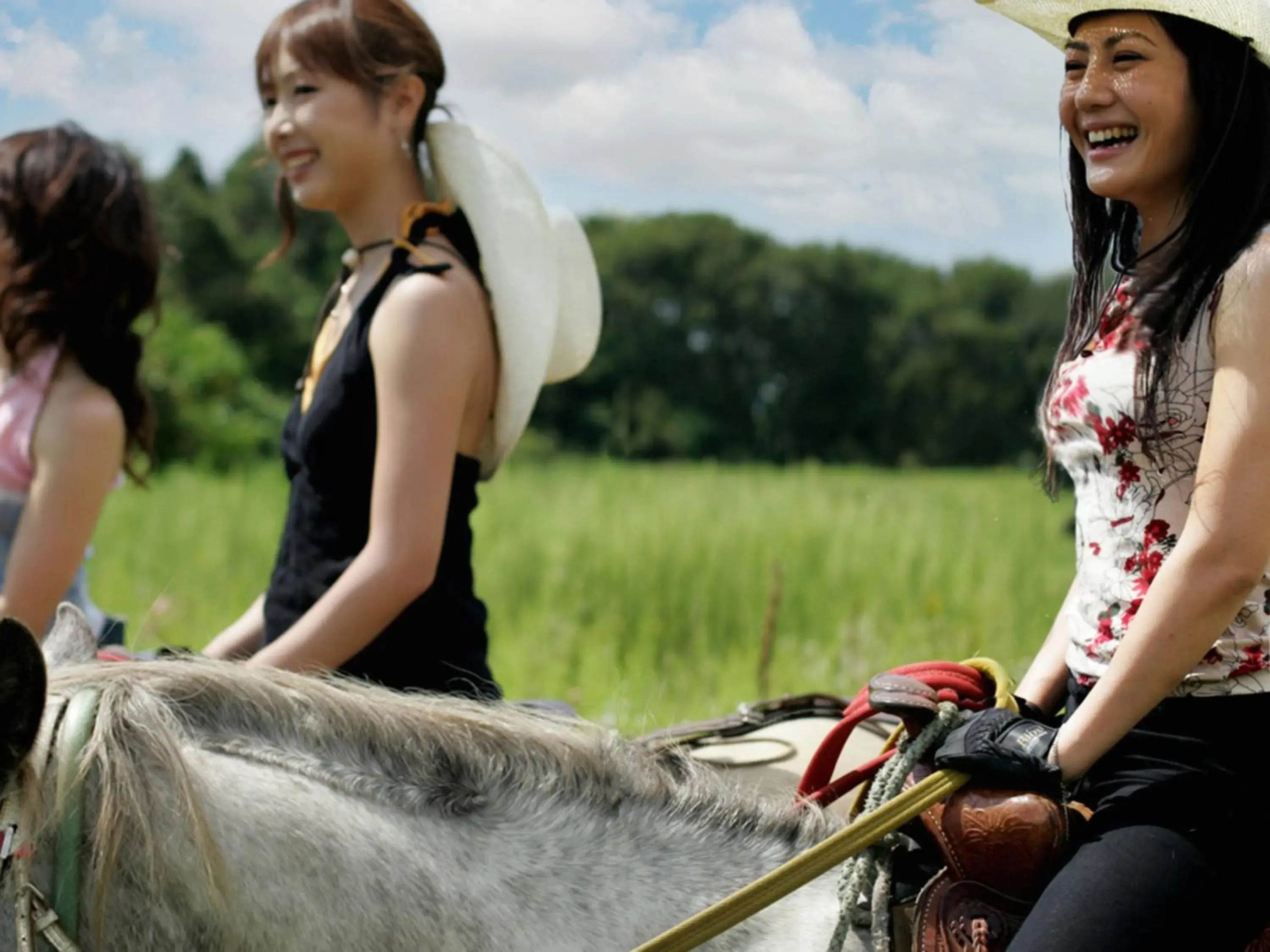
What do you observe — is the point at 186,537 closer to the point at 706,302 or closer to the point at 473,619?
the point at 473,619

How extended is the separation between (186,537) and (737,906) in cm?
910

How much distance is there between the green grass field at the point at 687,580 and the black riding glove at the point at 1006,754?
10.2 feet

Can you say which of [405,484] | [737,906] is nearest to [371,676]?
[405,484]

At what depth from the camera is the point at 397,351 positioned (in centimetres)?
254

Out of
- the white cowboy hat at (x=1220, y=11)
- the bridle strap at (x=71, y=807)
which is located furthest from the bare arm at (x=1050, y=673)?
the bridle strap at (x=71, y=807)

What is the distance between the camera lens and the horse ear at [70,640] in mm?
1774

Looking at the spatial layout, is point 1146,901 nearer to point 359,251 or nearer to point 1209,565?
point 1209,565

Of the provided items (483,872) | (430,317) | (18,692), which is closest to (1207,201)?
(483,872)

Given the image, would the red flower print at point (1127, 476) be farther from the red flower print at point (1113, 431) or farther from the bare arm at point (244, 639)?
the bare arm at point (244, 639)

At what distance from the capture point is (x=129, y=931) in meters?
1.39

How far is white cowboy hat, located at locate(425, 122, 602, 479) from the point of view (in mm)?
2715

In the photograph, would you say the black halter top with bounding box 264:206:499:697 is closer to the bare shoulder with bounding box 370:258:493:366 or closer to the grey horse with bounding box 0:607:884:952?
the bare shoulder with bounding box 370:258:493:366

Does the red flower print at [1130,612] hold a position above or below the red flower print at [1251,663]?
above

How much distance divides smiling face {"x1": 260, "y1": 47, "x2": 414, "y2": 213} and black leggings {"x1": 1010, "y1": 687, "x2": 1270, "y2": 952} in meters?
1.83
